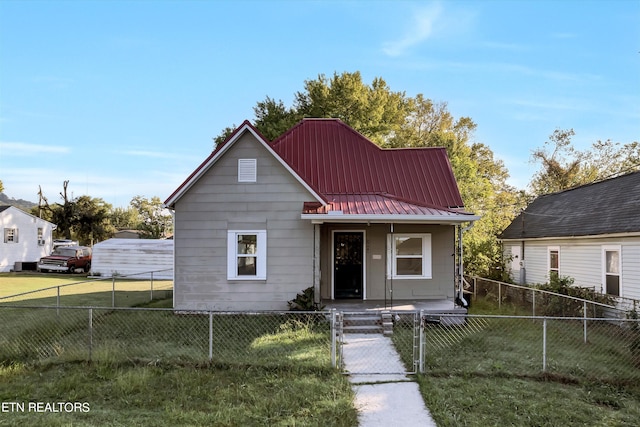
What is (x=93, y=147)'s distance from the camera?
92.6ft

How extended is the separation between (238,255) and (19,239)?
28.2 m

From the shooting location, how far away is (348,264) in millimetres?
13125

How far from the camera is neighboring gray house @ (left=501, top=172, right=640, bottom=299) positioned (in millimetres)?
12492

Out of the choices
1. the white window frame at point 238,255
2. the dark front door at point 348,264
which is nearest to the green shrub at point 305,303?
the white window frame at point 238,255

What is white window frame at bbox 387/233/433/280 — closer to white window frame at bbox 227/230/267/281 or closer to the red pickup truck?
white window frame at bbox 227/230/267/281

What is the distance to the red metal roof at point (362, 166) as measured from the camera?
14117 mm

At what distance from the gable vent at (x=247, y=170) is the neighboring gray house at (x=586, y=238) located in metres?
10.9

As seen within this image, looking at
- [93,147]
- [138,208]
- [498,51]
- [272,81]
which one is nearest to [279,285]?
[498,51]

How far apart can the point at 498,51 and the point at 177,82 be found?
1338 cm

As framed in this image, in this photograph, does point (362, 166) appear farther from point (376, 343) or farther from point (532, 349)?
point (532, 349)

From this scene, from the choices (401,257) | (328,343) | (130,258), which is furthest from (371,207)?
(130,258)

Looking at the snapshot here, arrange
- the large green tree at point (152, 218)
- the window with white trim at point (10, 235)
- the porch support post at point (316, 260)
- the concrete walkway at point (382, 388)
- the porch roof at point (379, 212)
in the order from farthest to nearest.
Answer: the large green tree at point (152, 218), the window with white trim at point (10, 235), the porch support post at point (316, 260), the porch roof at point (379, 212), the concrete walkway at point (382, 388)

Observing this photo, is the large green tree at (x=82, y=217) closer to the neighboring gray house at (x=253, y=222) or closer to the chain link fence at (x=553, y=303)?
the neighboring gray house at (x=253, y=222)

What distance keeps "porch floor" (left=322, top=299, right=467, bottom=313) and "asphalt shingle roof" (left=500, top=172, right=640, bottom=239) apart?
5.67m
